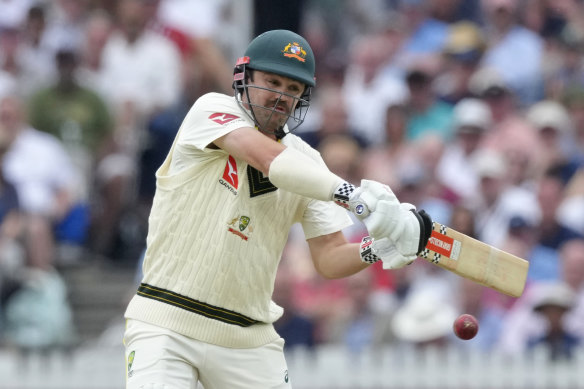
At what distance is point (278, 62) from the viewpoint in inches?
208

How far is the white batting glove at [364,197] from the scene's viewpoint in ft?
15.5

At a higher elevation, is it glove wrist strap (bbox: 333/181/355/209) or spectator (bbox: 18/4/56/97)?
spectator (bbox: 18/4/56/97)

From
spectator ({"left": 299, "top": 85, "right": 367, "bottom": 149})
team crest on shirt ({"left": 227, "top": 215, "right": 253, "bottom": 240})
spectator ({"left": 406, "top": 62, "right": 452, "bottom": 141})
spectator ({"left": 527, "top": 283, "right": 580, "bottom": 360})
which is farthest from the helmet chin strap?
spectator ({"left": 299, "top": 85, "right": 367, "bottom": 149})

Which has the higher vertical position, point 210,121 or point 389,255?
point 210,121

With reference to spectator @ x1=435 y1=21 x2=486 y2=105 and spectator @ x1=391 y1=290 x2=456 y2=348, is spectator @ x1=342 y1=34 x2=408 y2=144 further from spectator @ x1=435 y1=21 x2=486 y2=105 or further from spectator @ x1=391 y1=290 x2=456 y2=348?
spectator @ x1=391 y1=290 x2=456 y2=348

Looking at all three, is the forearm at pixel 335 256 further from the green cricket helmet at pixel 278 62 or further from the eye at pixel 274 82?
the eye at pixel 274 82

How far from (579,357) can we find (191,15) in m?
5.46

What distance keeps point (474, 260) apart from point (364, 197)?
0.67 m

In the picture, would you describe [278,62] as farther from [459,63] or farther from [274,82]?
[459,63]

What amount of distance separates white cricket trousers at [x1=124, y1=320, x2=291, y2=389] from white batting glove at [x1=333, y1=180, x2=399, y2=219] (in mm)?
1011

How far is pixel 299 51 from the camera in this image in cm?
531

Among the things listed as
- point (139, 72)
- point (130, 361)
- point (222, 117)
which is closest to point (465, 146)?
point (139, 72)

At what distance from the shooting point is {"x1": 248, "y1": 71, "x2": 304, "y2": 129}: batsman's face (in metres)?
5.29

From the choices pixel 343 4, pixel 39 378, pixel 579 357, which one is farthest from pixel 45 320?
pixel 343 4
